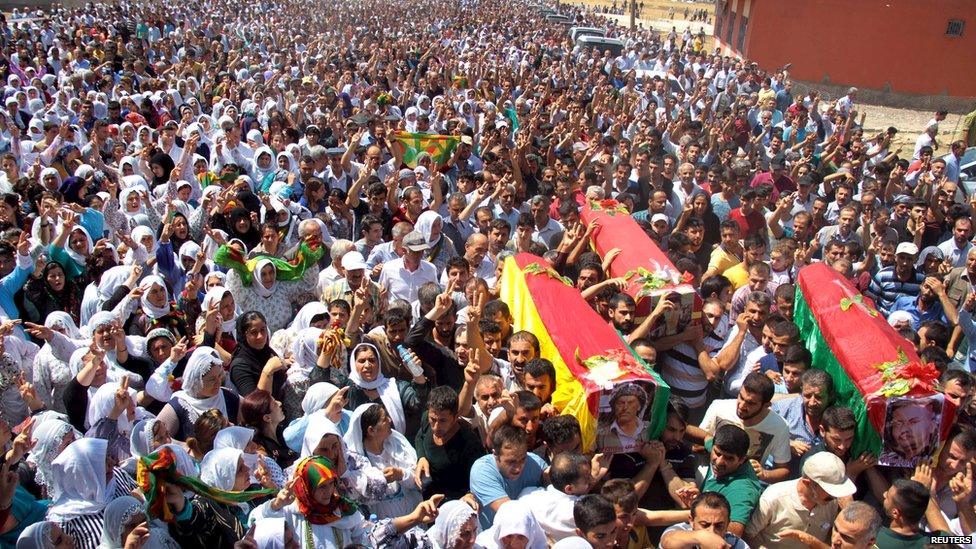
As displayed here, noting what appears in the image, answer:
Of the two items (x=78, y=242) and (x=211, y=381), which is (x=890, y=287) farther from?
(x=78, y=242)

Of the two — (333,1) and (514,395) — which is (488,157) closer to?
(514,395)

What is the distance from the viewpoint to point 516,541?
10.6 feet

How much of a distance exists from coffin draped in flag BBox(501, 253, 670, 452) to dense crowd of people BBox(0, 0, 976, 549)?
0.11 m

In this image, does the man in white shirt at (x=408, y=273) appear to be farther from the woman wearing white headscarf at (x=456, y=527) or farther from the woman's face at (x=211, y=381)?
the woman wearing white headscarf at (x=456, y=527)

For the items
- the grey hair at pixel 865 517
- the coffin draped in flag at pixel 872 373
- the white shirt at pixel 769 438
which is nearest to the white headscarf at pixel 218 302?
the white shirt at pixel 769 438

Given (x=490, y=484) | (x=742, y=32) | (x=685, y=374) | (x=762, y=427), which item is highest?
(x=742, y=32)

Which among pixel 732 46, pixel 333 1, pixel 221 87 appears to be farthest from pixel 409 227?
pixel 333 1

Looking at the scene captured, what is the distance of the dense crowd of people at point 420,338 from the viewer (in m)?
3.32

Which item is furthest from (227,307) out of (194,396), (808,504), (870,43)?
(870,43)

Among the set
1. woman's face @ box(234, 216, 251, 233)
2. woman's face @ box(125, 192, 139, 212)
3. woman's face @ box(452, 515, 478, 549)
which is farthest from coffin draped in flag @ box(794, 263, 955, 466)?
woman's face @ box(125, 192, 139, 212)

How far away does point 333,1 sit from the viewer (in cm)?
3303

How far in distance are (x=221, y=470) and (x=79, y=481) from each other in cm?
57

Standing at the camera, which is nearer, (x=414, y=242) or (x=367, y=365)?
(x=367, y=365)

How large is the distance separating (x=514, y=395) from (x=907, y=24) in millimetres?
21565
